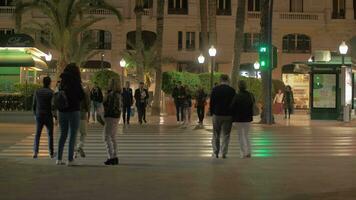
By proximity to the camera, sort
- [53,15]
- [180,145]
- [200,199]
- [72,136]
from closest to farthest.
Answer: [200,199], [72,136], [180,145], [53,15]

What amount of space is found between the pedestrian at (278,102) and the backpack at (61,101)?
2900cm

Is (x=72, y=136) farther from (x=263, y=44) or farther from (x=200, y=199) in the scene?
(x=263, y=44)

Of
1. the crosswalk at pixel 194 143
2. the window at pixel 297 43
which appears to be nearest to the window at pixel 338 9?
the window at pixel 297 43

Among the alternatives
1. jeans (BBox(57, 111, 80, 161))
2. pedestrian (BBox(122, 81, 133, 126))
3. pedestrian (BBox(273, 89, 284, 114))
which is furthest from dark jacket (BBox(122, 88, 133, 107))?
jeans (BBox(57, 111, 80, 161))

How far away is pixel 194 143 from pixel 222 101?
553 centimetres

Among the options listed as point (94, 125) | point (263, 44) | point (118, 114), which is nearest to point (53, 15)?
point (94, 125)

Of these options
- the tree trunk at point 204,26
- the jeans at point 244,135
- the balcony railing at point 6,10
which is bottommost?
the jeans at point 244,135

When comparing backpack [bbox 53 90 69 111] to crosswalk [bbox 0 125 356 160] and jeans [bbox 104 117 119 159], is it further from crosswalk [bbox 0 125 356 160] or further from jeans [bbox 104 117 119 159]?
crosswalk [bbox 0 125 356 160]

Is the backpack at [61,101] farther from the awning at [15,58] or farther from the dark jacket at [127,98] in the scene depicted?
A: the awning at [15,58]

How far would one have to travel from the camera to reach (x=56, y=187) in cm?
1041

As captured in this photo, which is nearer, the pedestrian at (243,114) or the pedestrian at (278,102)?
the pedestrian at (243,114)

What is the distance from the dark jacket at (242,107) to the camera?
50.2ft

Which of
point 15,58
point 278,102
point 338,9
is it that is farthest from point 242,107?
point 338,9

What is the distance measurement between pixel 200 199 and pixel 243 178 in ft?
7.37
